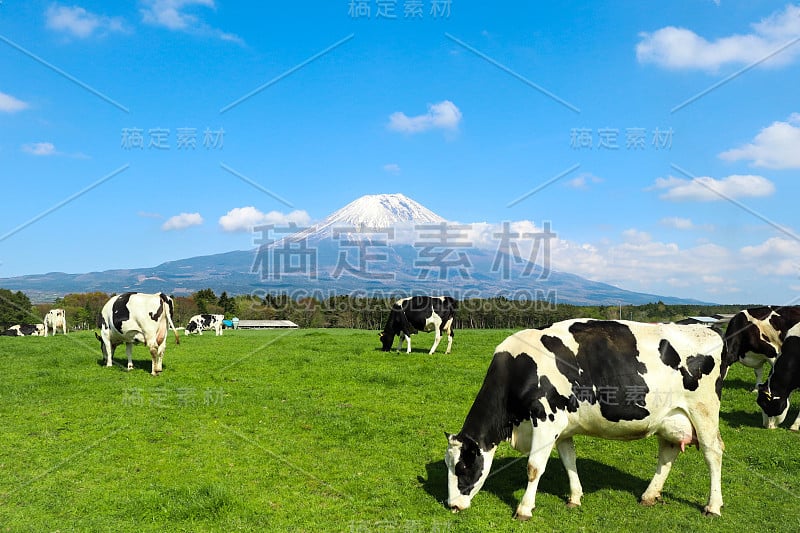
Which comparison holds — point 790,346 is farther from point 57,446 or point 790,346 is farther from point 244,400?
point 57,446

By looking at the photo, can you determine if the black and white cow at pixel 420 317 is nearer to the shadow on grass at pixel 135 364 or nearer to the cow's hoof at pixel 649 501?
the shadow on grass at pixel 135 364

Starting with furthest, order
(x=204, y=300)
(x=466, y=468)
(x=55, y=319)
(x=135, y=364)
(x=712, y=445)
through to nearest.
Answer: (x=204, y=300) → (x=55, y=319) → (x=135, y=364) → (x=466, y=468) → (x=712, y=445)

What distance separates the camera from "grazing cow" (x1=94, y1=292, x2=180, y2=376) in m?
17.3

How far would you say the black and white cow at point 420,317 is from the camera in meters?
24.5

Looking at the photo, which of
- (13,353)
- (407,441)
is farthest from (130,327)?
(407,441)

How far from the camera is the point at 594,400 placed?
308 inches

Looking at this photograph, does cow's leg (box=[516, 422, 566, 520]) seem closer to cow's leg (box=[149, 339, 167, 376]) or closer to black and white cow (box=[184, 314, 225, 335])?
cow's leg (box=[149, 339, 167, 376])

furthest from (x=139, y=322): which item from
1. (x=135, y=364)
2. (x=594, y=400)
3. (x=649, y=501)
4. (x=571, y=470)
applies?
(x=649, y=501)

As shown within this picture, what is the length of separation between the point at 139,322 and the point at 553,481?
14112 mm

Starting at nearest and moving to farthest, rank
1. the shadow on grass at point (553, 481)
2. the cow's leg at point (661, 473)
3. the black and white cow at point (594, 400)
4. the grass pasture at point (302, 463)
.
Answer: the grass pasture at point (302, 463)
the black and white cow at point (594, 400)
the cow's leg at point (661, 473)
the shadow on grass at point (553, 481)

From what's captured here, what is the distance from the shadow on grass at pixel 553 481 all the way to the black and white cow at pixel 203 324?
34899mm

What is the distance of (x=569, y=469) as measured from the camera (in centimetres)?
838

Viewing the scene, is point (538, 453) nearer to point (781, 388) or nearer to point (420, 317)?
point (781, 388)

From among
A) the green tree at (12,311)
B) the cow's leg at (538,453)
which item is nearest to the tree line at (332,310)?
the green tree at (12,311)
